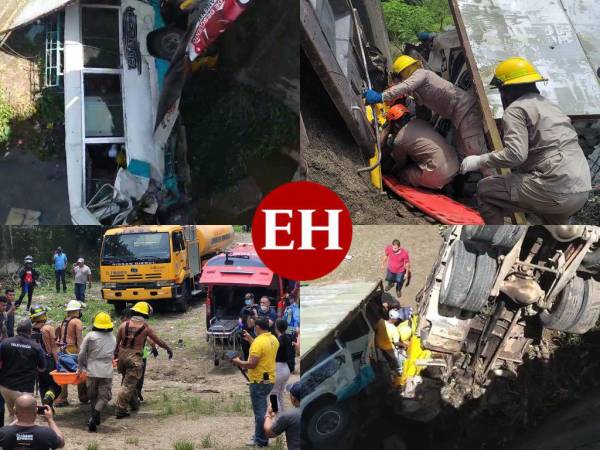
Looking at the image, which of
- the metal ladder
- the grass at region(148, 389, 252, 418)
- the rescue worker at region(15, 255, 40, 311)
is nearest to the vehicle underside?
the grass at region(148, 389, 252, 418)

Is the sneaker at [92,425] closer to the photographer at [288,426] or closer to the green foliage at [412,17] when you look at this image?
the photographer at [288,426]

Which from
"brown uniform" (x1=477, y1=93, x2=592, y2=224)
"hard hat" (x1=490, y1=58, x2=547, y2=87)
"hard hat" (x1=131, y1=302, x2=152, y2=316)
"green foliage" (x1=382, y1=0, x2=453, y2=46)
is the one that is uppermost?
"green foliage" (x1=382, y1=0, x2=453, y2=46)

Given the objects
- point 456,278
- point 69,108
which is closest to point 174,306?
point 69,108

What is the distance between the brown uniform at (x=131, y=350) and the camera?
17.5 ft

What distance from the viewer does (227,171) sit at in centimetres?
649

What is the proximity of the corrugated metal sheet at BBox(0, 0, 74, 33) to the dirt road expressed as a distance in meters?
3.05

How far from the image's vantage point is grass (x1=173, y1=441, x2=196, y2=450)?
5059 millimetres

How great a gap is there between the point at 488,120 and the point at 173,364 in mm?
2875

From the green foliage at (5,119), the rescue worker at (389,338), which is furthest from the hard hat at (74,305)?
the rescue worker at (389,338)

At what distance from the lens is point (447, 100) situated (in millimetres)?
5434

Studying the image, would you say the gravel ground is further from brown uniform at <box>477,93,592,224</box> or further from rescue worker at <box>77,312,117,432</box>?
rescue worker at <box>77,312,117,432</box>

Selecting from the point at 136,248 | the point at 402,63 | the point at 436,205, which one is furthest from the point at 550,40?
the point at 136,248

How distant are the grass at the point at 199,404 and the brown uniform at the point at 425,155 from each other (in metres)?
1.97

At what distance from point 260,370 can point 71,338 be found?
136 cm
